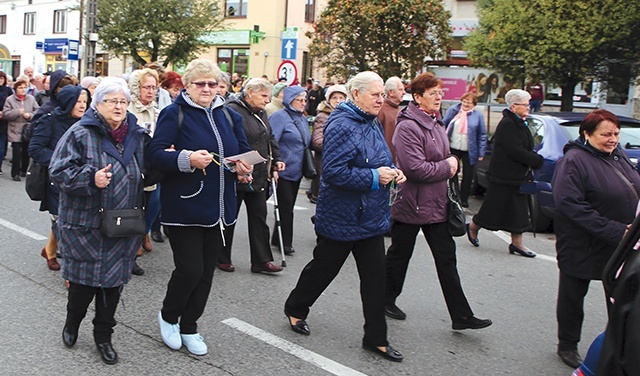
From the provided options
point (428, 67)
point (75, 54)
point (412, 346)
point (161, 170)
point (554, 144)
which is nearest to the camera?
point (161, 170)

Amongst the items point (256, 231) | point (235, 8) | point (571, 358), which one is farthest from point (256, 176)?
point (235, 8)

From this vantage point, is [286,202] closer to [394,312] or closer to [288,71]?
[394,312]

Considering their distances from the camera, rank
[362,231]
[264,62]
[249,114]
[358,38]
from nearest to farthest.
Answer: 1. [362,231]
2. [249,114]
3. [358,38]
4. [264,62]

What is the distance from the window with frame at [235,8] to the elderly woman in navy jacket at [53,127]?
30.6m

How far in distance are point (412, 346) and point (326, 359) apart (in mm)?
674

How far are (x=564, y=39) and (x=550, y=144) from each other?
5317 millimetres

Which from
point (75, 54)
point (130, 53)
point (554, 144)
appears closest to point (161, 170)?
point (554, 144)

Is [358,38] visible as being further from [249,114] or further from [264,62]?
[264,62]

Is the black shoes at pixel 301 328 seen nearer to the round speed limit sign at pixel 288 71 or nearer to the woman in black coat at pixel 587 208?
the woman in black coat at pixel 587 208

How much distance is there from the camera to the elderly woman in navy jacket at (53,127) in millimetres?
5605

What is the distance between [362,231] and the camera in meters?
4.39

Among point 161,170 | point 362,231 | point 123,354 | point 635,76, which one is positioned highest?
point 635,76

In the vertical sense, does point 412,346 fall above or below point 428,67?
below

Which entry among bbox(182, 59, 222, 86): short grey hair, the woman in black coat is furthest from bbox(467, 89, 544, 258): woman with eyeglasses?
bbox(182, 59, 222, 86): short grey hair
